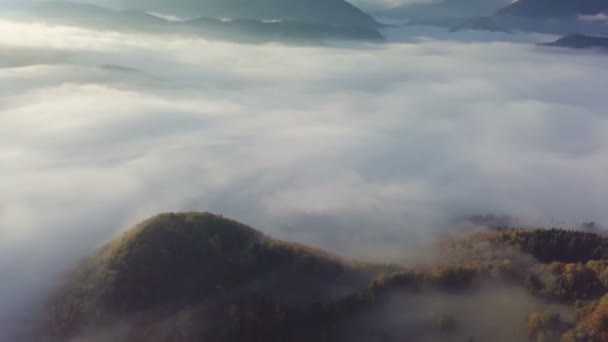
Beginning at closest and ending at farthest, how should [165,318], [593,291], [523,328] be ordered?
[523,328] → [593,291] → [165,318]

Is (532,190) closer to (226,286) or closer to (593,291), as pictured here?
(593,291)

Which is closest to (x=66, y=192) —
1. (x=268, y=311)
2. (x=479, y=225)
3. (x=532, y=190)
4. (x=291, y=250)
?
(x=291, y=250)

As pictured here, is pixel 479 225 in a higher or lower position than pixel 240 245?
lower

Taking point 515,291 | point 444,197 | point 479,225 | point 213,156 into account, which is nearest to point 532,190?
point 444,197

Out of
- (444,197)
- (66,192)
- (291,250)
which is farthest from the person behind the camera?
(444,197)

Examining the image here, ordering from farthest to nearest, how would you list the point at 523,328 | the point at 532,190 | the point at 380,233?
the point at 532,190
the point at 380,233
the point at 523,328

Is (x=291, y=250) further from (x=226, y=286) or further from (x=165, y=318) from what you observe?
(x=165, y=318)

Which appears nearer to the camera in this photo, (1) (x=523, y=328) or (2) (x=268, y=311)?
(1) (x=523, y=328)
